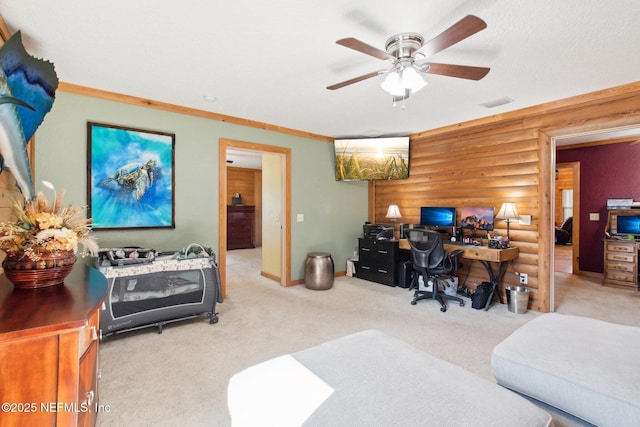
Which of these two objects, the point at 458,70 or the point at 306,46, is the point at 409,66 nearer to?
the point at 458,70

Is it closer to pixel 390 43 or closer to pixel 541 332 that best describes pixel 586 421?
pixel 541 332

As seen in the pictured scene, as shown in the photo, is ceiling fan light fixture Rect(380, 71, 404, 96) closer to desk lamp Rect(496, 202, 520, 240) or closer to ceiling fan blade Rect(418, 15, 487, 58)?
ceiling fan blade Rect(418, 15, 487, 58)

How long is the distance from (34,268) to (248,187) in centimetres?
841

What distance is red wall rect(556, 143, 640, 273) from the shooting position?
17.1 ft

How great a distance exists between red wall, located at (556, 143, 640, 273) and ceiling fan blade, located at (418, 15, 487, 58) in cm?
560

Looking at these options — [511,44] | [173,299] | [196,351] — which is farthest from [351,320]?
[511,44]

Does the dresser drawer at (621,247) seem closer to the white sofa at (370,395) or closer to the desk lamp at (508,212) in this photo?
the desk lamp at (508,212)

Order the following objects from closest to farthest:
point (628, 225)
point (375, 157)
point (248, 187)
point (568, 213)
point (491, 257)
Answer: point (491, 257) < point (628, 225) < point (375, 157) < point (248, 187) < point (568, 213)

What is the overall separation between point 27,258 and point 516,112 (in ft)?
15.7

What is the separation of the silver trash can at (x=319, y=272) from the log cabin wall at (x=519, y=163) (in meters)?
1.94

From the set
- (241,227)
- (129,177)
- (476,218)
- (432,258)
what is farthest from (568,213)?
(129,177)

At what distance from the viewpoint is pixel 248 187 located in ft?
31.6

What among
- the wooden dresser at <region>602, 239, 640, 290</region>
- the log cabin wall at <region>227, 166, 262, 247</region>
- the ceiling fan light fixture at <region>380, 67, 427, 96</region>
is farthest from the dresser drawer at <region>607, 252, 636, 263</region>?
the log cabin wall at <region>227, 166, 262, 247</region>

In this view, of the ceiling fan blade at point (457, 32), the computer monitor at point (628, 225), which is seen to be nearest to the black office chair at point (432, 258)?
the ceiling fan blade at point (457, 32)
